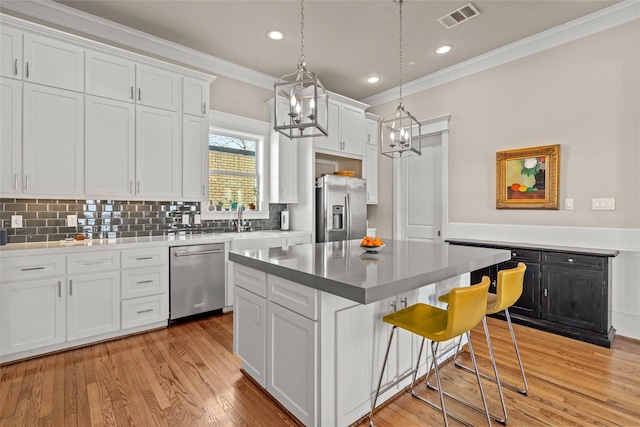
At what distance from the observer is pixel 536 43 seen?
12.4ft

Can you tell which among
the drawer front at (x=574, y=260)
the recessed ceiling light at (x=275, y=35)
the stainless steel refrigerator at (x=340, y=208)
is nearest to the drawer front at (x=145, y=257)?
the stainless steel refrigerator at (x=340, y=208)

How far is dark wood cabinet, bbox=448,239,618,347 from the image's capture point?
9.76ft

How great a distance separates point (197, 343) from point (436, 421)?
2120mm

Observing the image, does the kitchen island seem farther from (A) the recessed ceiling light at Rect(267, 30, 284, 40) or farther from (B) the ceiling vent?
(A) the recessed ceiling light at Rect(267, 30, 284, 40)

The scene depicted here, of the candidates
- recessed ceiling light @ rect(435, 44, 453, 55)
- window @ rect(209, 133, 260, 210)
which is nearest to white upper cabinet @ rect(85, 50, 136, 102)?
window @ rect(209, 133, 260, 210)

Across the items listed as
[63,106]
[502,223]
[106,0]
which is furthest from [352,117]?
[63,106]

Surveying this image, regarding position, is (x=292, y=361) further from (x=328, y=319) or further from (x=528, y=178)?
(x=528, y=178)

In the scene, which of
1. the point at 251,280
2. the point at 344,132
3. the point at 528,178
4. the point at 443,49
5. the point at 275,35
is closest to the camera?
the point at 251,280

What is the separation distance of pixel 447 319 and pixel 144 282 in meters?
2.87

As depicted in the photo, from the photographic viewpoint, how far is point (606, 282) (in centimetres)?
295

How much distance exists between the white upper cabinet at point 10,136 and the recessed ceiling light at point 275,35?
94.9 inches

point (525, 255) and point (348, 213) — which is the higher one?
→ point (348, 213)

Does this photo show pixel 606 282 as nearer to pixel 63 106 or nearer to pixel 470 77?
pixel 470 77

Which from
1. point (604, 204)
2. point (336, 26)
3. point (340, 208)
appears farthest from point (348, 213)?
point (604, 204)
